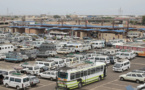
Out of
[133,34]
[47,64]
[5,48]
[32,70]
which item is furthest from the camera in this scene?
[133,34]

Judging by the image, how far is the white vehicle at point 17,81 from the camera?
488 inches

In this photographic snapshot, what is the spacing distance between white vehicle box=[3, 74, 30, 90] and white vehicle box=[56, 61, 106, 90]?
1.91 metres

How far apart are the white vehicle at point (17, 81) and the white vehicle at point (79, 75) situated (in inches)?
75.2

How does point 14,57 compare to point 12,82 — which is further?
point 14,57

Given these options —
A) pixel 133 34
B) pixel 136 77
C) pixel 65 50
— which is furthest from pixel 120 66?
pixel 133 34

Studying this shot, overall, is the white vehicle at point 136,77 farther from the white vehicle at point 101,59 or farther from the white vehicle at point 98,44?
the white vehicle at point 98,44

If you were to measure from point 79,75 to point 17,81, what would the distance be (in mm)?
3409

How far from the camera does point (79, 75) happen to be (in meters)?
12.4

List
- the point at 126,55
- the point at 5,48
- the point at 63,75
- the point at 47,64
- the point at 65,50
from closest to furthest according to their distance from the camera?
1. the point at 63,75
2. the point at 47,64
3. the point at 126,55
4. the point at 5,48
5. the point at 65,50

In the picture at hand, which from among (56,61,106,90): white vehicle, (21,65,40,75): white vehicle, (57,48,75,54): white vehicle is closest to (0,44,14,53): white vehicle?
(57,48,75,54): white vehicle

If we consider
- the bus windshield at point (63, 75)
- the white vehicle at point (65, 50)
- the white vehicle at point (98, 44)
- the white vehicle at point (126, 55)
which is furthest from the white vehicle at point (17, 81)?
the white vehicle at point (98, 44)

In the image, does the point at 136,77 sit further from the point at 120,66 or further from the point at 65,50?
the point at 65,50

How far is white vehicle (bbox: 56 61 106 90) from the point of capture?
11711 millimetres

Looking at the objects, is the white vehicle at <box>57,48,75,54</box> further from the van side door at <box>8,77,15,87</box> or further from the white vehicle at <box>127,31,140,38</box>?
the white vehicle at <box>127,31,140,38</box>
